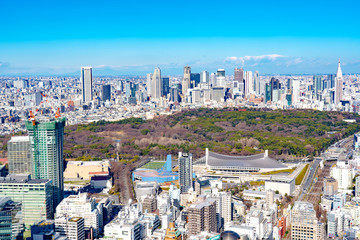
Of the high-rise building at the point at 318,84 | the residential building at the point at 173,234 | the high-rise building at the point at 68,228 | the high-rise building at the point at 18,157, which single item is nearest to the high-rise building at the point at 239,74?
the high-rise building at the point at 318,84

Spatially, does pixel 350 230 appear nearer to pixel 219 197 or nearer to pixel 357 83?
pixel 219 197

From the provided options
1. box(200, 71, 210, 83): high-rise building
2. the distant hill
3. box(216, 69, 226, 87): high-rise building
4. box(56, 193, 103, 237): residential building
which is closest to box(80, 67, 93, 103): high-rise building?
box(200, 71, 210, 83): high-rise building

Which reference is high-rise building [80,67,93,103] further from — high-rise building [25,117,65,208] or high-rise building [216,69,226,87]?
high-rise building [25,117,65,208]

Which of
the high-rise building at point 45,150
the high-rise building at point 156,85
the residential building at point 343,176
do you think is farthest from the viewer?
the high-rise building at point 156,85

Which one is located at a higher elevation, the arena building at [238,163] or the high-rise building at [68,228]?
the high-rise building at [68,228]

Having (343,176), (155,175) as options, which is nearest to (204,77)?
(155,175)

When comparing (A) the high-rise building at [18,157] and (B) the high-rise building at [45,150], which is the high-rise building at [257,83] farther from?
(B) the high-rise building at [45,150]
